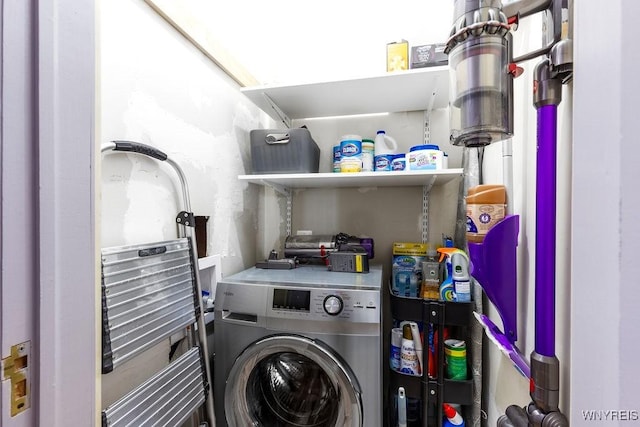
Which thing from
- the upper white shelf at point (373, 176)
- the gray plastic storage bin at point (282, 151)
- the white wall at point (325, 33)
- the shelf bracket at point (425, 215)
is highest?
the white wall at point (325, 33)

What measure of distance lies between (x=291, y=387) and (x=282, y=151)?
122 centimetres

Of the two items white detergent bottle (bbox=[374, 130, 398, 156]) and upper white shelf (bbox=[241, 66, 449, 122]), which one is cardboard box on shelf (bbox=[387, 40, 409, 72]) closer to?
upper white shelf (bbox=[241, 66, 449, 122])

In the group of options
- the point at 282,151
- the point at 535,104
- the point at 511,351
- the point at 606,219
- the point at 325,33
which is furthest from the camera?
the point at 325,33

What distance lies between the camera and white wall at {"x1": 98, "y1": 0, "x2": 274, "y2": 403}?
82cm

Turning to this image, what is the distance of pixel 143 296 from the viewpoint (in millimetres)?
790

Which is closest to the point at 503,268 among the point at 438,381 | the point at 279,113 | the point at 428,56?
the point at 438,381

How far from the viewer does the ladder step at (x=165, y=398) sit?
0.69m

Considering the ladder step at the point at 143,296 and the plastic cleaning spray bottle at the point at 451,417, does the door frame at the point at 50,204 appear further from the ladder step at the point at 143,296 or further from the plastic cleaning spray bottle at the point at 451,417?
the plastic cleaning spray bottle at the point at 451,417

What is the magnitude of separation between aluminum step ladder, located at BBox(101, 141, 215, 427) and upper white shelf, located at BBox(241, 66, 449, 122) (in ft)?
2.43

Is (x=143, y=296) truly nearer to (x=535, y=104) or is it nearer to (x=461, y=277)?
(x=535, y=104)

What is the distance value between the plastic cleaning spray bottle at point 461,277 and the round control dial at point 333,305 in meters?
0.56

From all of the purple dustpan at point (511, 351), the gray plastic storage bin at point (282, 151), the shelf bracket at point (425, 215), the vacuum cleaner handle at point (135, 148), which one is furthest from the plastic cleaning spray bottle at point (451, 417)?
the vacuum cleaner handle at point (135, 148)

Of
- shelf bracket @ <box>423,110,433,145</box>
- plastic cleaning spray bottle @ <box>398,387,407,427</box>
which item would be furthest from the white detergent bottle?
plastic cleaning spray bottle @ <box>398,387,407,427</box>

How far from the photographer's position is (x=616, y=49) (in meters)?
0.29
